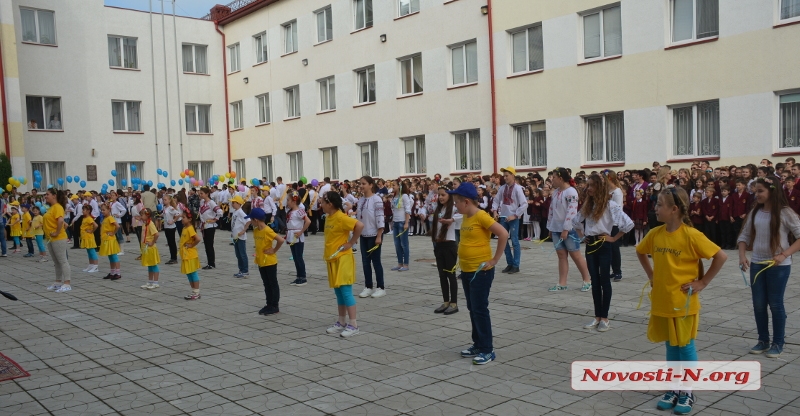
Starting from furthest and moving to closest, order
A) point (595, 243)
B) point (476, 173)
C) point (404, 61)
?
point (404, 61) → point (476, 173) → point (595, 243)

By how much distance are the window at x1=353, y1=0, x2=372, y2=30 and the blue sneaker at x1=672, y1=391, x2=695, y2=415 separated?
2330 centimetres

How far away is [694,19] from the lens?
16516mm

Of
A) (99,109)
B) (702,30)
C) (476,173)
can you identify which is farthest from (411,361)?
(99,109)

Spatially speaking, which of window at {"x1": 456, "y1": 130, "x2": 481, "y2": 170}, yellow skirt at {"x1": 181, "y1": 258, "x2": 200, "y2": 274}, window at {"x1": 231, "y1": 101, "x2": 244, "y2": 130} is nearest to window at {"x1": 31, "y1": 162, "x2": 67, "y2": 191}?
window at {"x1": 231, "y1": 101, "x2": 244, "y2": 130}

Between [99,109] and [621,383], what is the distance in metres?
30.0

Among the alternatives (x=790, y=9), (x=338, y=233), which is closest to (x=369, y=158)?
(x=790, y=9)

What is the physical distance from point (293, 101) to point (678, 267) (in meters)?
27.8

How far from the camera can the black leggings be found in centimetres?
877

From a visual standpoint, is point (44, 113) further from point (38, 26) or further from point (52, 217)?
point (52, 217)

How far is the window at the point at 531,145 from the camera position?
2045cm

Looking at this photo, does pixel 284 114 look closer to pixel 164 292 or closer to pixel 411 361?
pixel 164 292

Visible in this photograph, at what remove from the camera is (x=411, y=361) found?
6516 mm

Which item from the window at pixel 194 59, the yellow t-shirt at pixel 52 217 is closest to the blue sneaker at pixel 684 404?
the yellow t-shirt at pixel 52 217

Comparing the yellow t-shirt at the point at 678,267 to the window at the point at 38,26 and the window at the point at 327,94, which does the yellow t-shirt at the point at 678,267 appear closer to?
the window at the point at 327,94
